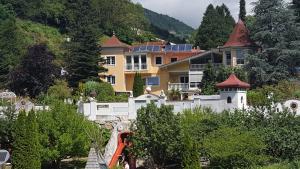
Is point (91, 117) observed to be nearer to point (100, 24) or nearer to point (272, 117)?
point (272, 117)

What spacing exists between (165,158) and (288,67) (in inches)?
702

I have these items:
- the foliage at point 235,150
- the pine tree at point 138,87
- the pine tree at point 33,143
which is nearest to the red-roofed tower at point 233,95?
the foliage at point 235,150

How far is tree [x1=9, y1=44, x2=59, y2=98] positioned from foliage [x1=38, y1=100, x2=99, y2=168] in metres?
14.8

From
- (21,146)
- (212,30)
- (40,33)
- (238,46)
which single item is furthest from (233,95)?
(40,33)

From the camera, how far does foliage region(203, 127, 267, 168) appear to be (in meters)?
35.2

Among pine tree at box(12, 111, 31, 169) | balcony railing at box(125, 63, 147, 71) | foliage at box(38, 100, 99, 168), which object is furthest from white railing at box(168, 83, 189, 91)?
pine tree at box(12, 111, 31, 169)

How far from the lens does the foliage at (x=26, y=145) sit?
35406 millimetres

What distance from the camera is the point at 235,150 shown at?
35.2m

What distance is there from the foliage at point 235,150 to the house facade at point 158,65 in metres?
21.6

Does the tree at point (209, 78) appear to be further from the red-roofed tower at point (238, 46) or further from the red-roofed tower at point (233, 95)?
the red-roofed tower at point (233, 95)

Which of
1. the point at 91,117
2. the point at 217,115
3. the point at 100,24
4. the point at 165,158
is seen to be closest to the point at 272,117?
the point at 217,115

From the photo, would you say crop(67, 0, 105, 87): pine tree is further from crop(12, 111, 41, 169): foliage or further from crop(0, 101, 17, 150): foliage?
crop(12, 111, 41, 169): foliage

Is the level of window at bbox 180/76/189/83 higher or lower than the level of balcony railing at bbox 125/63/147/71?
lower

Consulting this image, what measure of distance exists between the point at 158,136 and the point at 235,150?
4.17 meters
